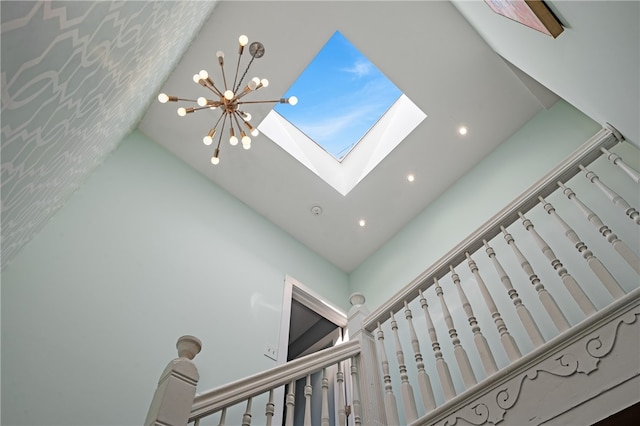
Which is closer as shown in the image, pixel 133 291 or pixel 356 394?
pixel 356 394

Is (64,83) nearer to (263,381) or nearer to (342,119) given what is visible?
(263,381)

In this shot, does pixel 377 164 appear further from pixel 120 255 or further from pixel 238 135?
pixel 120 255

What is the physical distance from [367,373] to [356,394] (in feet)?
0.52

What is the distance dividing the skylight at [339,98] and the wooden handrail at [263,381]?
282 centimetres

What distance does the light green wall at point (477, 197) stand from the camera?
4133 mm

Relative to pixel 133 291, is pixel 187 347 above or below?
below

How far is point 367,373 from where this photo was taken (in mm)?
2656

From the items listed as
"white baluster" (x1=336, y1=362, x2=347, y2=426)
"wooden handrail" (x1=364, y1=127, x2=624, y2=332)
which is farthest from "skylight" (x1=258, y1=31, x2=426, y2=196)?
"white baluster" (x1=336, y1=362, x2=347, y2=426)

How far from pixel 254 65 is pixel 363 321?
8.56 feet

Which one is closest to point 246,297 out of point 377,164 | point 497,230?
point 377,164

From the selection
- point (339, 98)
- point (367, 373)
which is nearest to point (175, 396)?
point (367, 373)

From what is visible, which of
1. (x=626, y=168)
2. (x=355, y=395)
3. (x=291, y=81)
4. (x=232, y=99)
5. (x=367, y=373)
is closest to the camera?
(x=626, y=168)

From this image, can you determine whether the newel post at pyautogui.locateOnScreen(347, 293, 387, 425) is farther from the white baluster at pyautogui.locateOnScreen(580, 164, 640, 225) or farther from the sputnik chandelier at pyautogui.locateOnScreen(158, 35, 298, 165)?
the sputnik chandelier at pyautogui.locateOnScreen(158, 35, 298, 165)

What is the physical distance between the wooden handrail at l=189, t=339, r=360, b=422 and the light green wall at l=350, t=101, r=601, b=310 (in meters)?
2.15
